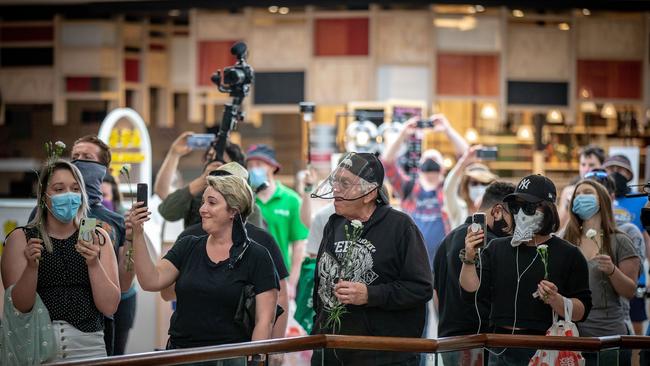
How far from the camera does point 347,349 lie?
3.96 metres

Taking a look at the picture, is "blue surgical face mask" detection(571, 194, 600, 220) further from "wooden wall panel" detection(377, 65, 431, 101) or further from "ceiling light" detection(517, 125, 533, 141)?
"ceiling light" detection(517, 125, 533, 141)

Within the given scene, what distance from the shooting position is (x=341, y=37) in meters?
11.5

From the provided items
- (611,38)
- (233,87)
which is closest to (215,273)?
(233,87)

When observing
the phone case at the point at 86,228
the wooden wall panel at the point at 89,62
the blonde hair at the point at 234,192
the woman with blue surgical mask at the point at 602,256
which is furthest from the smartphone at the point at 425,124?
the wooden wall panel at the point at 89,62

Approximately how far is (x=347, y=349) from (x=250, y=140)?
9.39 meters

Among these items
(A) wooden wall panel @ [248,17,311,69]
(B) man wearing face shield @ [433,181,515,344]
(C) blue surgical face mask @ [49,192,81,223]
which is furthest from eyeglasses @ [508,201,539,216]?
(A) wooden wall panel @ [248,17,311,69]

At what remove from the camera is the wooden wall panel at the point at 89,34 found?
11.9m

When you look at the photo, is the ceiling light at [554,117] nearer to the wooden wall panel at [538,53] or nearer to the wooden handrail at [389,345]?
the wooden wall panel at [538,53]

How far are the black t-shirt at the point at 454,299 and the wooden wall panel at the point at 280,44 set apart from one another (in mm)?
6605

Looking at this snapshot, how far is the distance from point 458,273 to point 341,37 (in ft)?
22.6

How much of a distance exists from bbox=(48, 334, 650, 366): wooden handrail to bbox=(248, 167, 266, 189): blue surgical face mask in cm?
260

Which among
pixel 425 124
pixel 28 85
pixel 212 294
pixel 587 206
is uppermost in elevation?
pixel 28 85

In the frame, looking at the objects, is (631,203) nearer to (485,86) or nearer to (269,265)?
(269,265)

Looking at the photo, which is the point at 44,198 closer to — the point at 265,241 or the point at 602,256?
the point at 265,241
